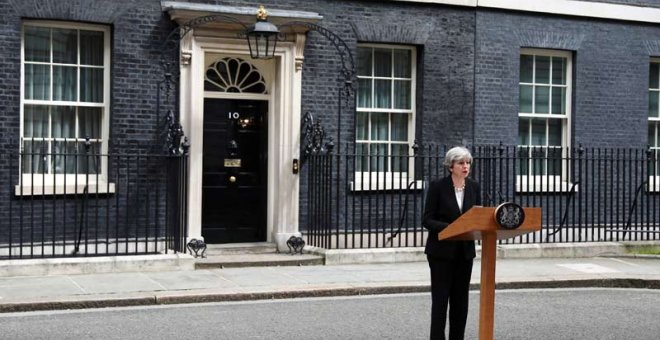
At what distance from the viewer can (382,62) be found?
15508 mm

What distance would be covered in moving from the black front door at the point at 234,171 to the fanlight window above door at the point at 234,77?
7.3 inches

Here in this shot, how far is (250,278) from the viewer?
12.0 metres

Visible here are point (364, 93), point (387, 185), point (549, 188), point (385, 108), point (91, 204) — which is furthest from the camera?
point (549, 188)

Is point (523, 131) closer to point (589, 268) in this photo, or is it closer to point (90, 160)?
point (589, 268)

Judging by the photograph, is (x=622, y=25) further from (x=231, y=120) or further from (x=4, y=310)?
(x=4, y=310)

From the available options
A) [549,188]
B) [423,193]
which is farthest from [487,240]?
[549,188]

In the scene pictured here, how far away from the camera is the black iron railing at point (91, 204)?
1266 centimetres

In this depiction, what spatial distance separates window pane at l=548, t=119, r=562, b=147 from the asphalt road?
5.83 metres

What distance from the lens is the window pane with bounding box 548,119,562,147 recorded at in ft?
54.9

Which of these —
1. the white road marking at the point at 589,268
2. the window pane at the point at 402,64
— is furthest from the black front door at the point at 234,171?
the white road marking at the point at 589,268

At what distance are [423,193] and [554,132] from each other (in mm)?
2958

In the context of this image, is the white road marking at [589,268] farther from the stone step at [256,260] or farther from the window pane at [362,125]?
the window pane at [362,125]

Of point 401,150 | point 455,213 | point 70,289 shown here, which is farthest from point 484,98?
point 455,213

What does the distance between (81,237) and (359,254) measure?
3.67 metres
